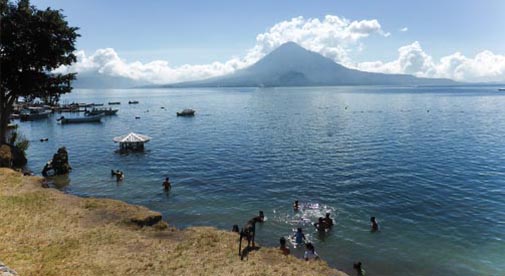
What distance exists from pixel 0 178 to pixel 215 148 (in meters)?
34.9

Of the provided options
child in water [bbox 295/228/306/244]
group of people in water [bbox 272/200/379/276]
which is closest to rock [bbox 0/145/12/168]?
group of people in water [bbox 272/200/379/276]

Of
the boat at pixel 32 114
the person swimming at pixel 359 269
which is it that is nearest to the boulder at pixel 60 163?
the person swimming at pixel 359 269

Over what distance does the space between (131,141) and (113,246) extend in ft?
130

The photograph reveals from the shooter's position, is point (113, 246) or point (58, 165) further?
point (58, 165)

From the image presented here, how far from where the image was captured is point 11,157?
42.4 metres

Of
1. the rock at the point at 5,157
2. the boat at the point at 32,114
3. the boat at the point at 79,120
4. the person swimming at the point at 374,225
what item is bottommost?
the person swimming at the point at 374,225

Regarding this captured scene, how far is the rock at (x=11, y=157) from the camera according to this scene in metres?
39.1

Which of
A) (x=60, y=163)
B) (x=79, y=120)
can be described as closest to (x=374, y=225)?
(x=60, y=163)

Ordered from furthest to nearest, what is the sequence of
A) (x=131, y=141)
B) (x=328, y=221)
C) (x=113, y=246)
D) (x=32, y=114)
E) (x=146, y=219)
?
(x=32, y=114)
(x=131, y=141)
(x=328, y=221)
(x=146, y=219)
(x=113, y=246)

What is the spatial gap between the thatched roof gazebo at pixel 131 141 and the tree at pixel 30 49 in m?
13.8

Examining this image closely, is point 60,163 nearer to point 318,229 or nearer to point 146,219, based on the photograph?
point 146,219

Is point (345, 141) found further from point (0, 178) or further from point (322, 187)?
point (0, 178)

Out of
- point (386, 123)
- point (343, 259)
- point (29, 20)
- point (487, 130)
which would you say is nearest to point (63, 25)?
point (29, 20)

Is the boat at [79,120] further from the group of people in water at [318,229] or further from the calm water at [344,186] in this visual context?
the group of people in water at [318,229]
